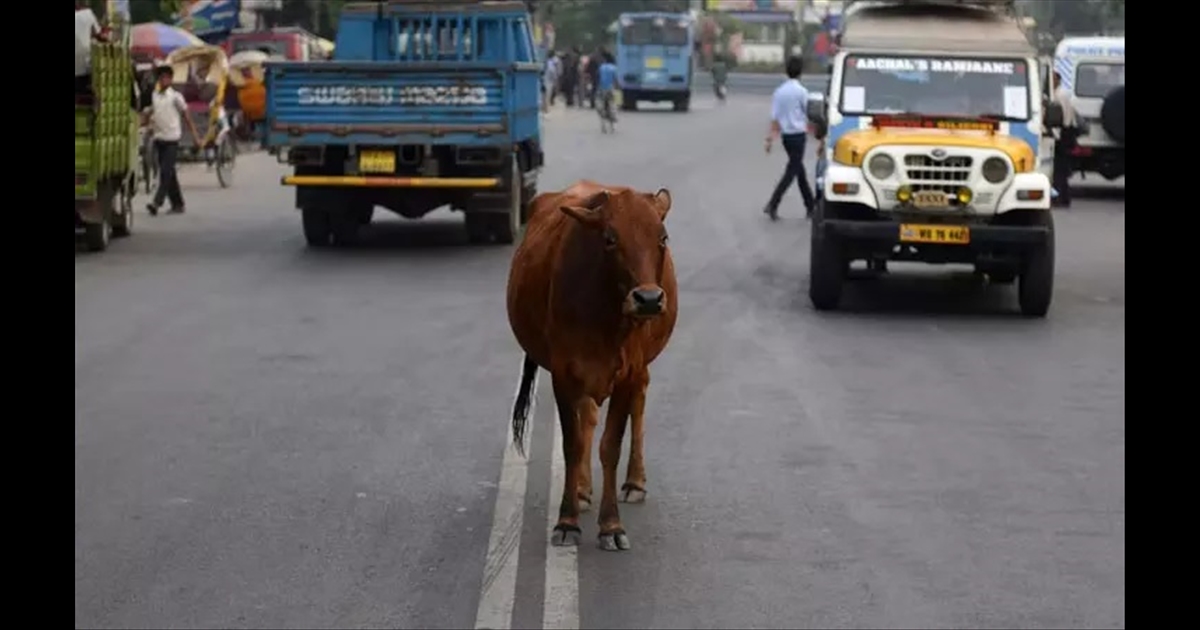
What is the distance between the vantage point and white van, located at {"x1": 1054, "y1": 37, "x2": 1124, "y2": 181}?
2973 centimetres

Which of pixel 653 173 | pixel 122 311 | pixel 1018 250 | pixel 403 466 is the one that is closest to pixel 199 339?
pixel 122 311

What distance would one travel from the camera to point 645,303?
640 centimetres

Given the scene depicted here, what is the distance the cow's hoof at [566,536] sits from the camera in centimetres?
788

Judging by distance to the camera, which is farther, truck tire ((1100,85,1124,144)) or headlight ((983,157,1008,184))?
truck tire ((1100,85,1124,144))

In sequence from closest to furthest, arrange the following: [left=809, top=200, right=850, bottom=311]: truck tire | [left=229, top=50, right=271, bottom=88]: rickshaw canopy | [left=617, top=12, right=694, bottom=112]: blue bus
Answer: [left=809, top=200, right=850, bottom=311]: truck tire
[left=229, top=50, right=271, bottom=88]: rickshaw canopy
[left=617, top=12, right=694, bottom=112]: blue bus

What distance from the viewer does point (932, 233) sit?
1566cm

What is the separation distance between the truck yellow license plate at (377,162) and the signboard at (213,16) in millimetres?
26779

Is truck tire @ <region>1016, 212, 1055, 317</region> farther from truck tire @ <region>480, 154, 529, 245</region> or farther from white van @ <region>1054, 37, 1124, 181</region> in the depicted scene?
white van @ <region>1054, 37, 1124, 181</region>

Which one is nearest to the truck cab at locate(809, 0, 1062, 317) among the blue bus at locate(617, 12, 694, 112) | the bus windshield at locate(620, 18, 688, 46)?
the blue bus at locate(617, 12, 694, 112)

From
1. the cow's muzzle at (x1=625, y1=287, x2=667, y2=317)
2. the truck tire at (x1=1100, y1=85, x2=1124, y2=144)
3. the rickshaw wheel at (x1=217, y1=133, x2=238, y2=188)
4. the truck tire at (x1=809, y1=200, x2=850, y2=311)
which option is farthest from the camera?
the rickshaw wheel at (x1=217, y1=133, x2=238, y2=188)

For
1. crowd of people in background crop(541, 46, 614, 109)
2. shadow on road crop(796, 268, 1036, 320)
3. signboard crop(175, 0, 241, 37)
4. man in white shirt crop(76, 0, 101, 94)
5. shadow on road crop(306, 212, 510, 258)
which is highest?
signboard crop(175, 0, 241, 37)

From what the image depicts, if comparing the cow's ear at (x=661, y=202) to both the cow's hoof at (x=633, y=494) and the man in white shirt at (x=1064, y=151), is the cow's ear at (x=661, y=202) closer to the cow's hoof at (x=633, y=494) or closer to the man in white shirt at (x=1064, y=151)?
the cow's hoof at (x=633, y=494)

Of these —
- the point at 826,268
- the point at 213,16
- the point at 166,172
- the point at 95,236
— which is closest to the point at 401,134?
the point at 95,236

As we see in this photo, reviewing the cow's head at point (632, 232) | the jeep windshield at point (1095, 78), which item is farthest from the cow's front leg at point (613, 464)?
the jeep windshield at point (1095, 78)
